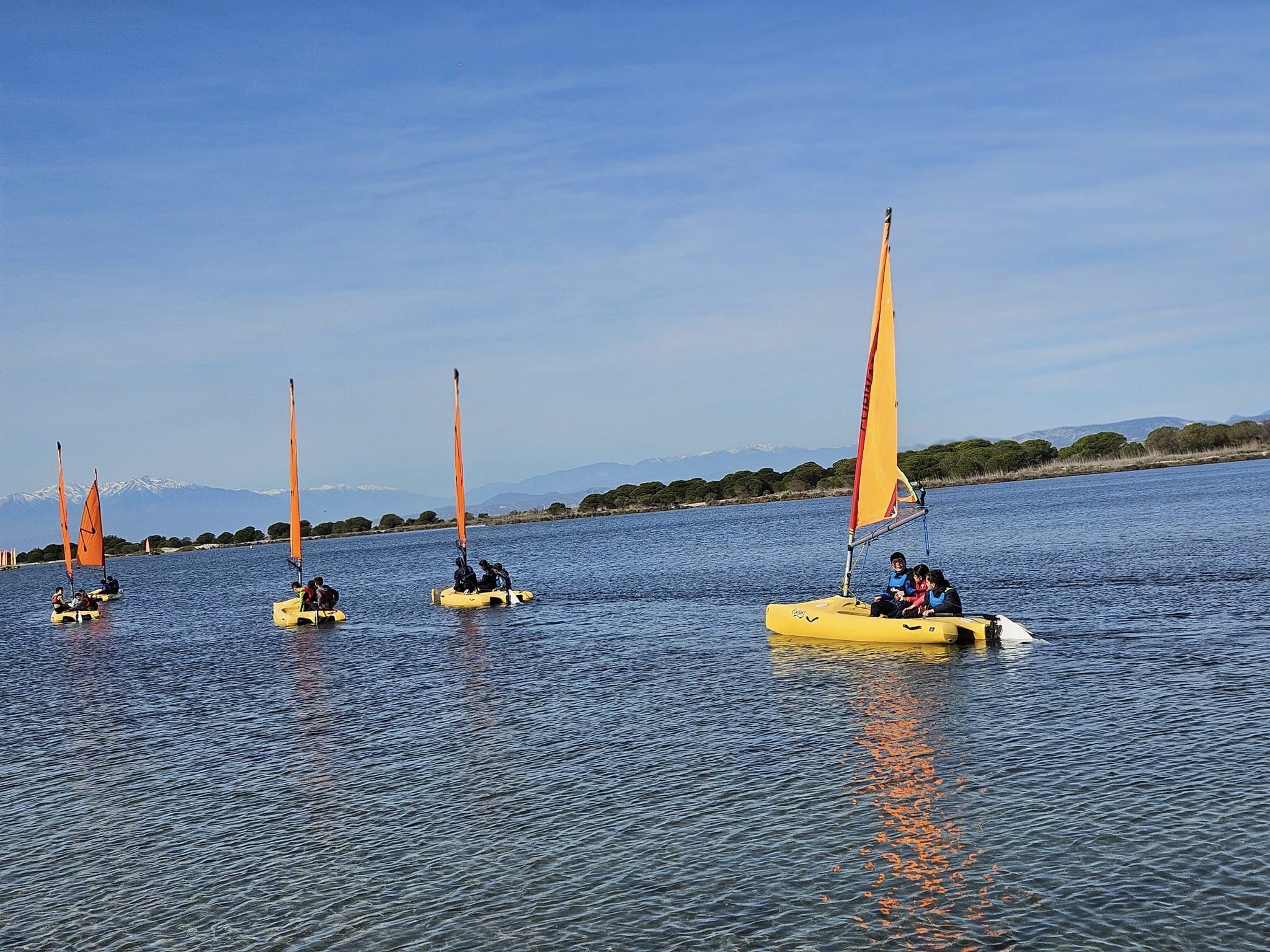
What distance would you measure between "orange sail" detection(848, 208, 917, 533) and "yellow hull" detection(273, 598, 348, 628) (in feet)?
83.1

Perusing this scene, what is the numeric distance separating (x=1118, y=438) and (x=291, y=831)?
199 meters

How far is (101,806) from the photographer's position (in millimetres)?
20875

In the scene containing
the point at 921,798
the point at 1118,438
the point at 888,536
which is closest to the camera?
the point at 921,798

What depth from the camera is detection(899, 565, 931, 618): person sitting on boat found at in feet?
104

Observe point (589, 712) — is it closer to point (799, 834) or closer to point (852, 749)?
point (852, 749)

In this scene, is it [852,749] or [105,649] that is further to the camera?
[105,649]

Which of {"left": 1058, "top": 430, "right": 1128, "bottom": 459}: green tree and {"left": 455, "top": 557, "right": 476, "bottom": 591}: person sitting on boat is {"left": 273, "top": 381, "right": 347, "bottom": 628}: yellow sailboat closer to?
{"left": 455, "top": 557, "right": 476, "bottom": 591}: person sitting on boat

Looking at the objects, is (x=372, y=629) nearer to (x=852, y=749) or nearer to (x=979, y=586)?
(x=979, y=586)

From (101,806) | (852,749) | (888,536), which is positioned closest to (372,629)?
(101,806)

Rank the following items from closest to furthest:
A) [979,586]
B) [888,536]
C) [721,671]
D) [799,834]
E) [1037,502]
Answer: [799,834] → [721,671] → [979,586] → [888,536] → [1037,502]

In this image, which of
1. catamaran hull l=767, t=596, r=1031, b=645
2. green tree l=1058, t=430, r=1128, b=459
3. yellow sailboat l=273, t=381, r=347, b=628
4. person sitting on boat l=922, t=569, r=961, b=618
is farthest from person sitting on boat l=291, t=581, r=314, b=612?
green tree l=1058, t=430, r=1128, b=459

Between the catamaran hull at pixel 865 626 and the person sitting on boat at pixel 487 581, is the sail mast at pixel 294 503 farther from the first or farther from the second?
the catamaran hull at pixel 865 626

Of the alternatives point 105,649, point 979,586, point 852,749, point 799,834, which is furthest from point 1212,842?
point 105,649

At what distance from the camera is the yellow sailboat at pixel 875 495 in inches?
1286
